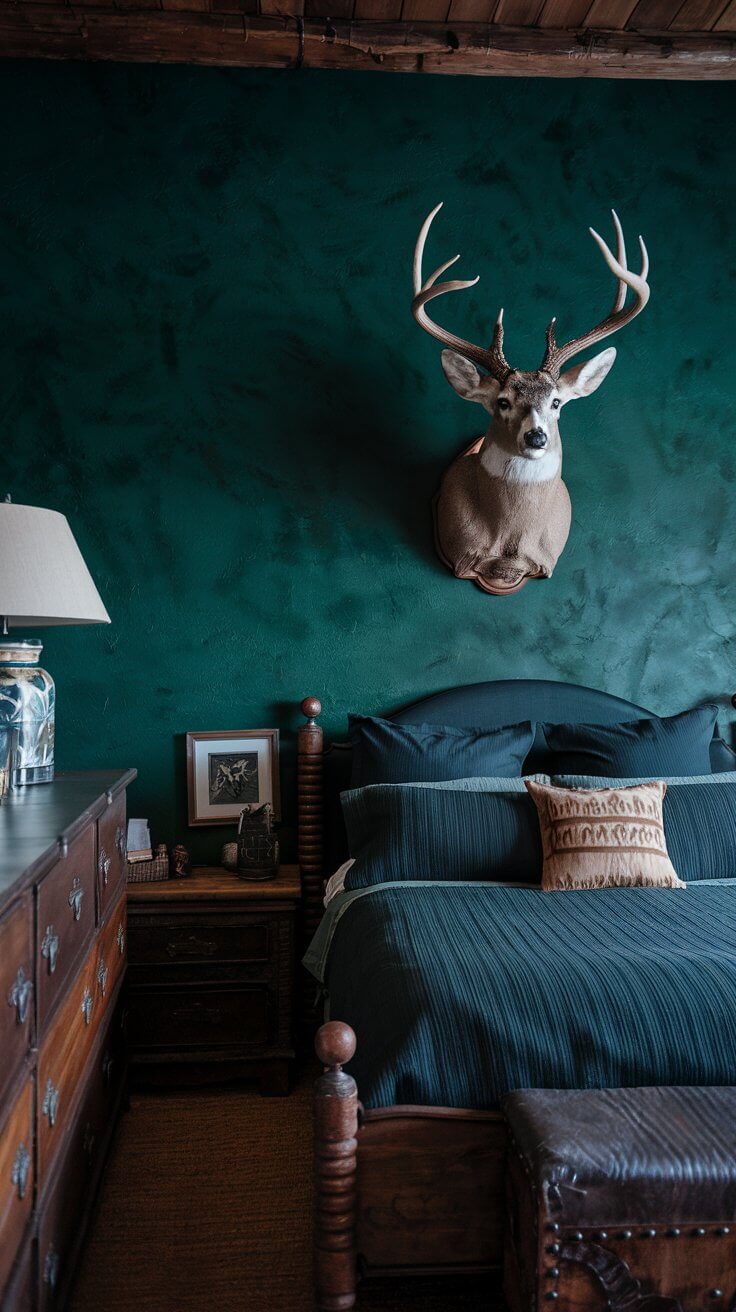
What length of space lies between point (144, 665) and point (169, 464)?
0.69m

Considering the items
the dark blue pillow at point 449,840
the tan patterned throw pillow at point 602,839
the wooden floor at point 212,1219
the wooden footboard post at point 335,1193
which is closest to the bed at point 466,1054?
the wooden footboard post at point 335,1193

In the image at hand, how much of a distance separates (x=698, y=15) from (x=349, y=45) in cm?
119

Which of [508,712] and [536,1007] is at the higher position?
[508,712]

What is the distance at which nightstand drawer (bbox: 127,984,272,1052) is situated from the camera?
2691 millimetres

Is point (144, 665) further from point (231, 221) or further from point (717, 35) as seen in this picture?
point (717, 35)

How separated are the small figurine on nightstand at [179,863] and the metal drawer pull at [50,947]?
51.2 inches

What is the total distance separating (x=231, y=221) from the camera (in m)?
3.12

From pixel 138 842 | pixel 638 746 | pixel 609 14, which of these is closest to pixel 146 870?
pixel 138 842

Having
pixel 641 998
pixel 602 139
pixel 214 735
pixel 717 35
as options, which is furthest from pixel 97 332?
pixel 641 998

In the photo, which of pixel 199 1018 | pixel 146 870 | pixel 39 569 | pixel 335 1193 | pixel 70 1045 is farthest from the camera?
pixel 146 870

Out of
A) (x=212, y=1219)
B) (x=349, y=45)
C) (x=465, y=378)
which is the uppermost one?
(x=349, y=45)

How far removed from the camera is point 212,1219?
207cm

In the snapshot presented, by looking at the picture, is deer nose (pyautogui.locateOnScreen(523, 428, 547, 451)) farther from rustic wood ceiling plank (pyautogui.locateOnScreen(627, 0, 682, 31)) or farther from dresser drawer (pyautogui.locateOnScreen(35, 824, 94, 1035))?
dresser drawer (pyautogui.locateOnScreen(35, 824, 94, 1035))

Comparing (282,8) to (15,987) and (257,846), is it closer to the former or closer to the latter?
(257,846)
